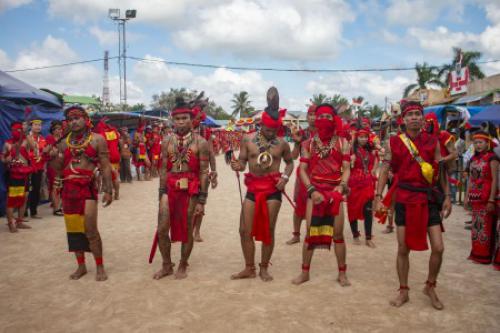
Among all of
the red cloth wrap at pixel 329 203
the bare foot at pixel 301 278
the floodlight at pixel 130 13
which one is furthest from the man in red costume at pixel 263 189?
the floodlight at pixel 130 13

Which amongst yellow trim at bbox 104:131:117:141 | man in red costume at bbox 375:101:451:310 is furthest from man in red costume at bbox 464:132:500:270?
yellow trim at bbox 104:131:117:141

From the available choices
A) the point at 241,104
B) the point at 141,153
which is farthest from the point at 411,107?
the point at 241,104

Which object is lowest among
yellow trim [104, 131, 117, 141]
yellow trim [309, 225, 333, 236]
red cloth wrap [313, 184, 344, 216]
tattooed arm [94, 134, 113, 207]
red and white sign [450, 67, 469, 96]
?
yellow trim [309, 225, 333, 236]

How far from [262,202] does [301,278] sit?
1035 mm

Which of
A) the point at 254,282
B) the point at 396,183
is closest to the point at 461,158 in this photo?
the point at 396,183

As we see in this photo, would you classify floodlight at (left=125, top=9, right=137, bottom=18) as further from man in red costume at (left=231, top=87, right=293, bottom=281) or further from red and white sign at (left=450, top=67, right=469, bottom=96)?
man in red costume at (left=231, top=87, right=293, bottom=281)

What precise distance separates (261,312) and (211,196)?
7.97 metres

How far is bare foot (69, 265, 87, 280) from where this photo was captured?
4.99 meters

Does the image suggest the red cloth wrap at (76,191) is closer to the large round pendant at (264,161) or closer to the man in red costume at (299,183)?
the large round pendant at (264,161)

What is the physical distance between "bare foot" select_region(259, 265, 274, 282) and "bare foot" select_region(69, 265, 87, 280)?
226 cm

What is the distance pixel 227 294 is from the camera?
4492 mm

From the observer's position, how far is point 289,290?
4.60m

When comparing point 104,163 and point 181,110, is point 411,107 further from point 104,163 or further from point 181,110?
point 104,163

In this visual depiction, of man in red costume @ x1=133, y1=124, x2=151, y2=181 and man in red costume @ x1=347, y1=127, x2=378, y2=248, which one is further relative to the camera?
man in red costume @ x1=133, y1=124, x2=151, y2=181
